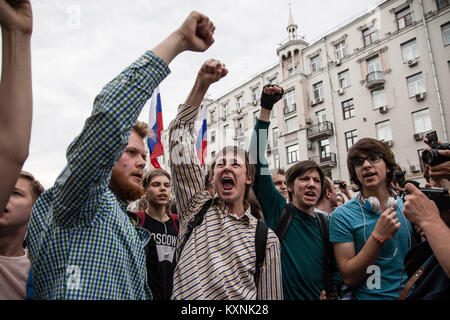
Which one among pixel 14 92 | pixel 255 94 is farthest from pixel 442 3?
pixel 14 92

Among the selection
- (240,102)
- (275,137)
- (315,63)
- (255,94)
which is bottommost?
(275,137)

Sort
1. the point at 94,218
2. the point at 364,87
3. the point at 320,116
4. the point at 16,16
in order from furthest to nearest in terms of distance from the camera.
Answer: the point at 320,116
the point at 364,87
the point at 94,218
the point at 16,16

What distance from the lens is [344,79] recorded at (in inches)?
891

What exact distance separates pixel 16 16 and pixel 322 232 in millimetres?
2498

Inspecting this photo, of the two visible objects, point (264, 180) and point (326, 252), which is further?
point (264, 180)

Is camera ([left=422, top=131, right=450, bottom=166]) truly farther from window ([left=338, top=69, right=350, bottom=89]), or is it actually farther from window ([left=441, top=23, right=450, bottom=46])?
window ([left=338, top=69, right=350, bottom=89])

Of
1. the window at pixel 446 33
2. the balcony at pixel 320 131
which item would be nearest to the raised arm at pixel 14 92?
the window at pixel 446 33

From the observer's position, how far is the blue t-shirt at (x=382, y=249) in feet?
7.23

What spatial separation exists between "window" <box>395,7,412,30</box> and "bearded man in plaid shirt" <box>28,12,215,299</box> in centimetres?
2325

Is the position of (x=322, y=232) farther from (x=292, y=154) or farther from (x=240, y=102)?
(x=240, y=102)

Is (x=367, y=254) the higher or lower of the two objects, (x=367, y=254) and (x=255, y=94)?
the lower

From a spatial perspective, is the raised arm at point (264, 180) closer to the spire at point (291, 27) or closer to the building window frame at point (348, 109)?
the building window frame at point (348, 109)
